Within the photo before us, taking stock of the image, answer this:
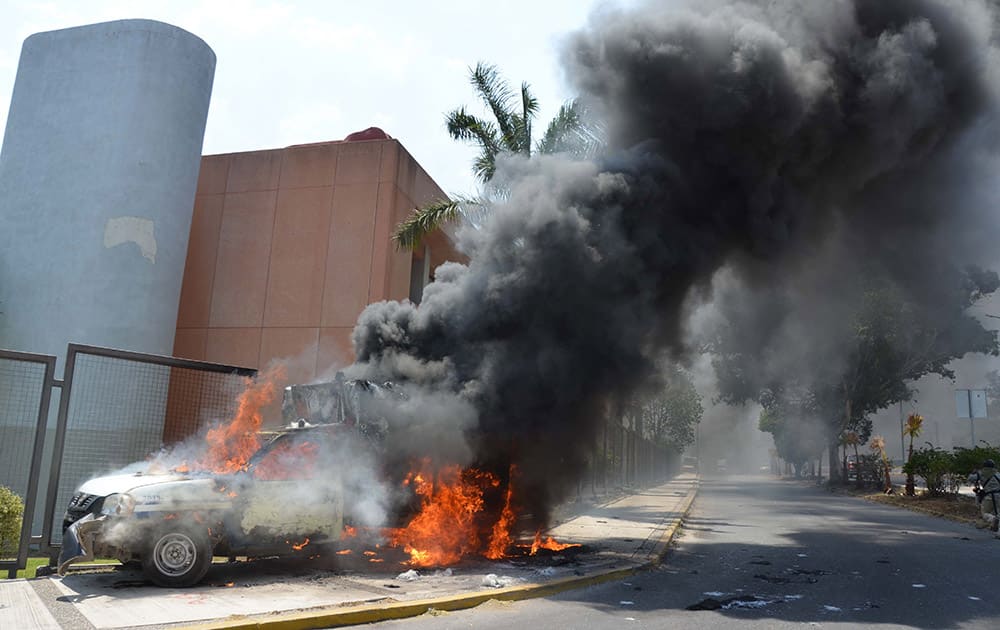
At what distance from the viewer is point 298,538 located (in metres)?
7.57

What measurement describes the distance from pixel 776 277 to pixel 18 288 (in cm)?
1603

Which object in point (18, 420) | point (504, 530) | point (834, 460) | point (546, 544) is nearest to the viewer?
point (504, 530)

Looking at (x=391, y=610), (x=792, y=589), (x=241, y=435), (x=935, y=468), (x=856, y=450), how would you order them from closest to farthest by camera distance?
(x=391, y=610) → (x=792, y=589) → (x=241, y=435) → (x=935, y=468) → (x=856, y=450)

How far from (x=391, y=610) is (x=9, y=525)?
17.4ft

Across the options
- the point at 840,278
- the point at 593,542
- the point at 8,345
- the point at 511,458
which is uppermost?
the point at 840,278

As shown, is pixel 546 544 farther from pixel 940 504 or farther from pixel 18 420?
pixel 940 504

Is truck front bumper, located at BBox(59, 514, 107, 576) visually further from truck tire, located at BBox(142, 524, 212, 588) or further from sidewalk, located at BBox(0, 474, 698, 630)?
truck tire, located at BBox(142, 524, 212, 588)

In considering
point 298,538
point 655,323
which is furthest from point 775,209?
point 298,538

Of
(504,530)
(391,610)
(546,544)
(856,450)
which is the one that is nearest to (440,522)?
(504,530)

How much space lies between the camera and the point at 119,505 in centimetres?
659

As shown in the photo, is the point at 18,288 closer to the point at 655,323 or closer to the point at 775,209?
the point at 655,323

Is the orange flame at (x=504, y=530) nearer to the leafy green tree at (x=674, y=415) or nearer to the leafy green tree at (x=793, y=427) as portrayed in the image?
the leafy green tree at (x=674, y=415)

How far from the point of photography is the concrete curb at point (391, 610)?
5391mm

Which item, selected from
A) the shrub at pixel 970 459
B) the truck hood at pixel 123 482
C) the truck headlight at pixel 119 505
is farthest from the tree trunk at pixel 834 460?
the truck headlight at pixel 119 505
